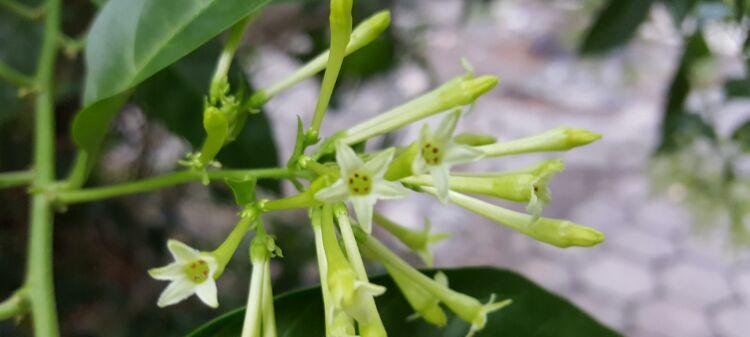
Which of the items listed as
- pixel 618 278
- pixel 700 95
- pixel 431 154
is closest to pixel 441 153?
pixel 431 154

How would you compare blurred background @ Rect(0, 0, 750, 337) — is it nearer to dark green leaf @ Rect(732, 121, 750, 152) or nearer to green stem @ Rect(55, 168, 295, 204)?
dark green leaf @ Rect(732, 121, 750, 152)

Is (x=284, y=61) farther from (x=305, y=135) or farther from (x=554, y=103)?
(x=554, y=103)

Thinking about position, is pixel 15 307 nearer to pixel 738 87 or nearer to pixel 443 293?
pixel 443 293

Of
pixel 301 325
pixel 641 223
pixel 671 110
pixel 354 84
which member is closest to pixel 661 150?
pixel 671 110

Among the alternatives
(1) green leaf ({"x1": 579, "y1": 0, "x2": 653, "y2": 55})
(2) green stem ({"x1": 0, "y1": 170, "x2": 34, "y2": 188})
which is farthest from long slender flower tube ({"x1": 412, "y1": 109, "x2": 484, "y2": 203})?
(1) green leaf ({"x1": 579, "y1": 0, "x2": 653, "y2": 55})

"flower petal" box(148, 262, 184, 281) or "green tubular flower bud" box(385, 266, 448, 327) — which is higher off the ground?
"flower petal" box(148, 262, 184, 281)

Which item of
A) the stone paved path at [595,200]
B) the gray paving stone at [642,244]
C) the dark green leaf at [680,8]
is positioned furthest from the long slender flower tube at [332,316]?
the gray paving stone at [642,244]

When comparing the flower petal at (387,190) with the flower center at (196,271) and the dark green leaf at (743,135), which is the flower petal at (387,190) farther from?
the dark green leaf at (743,135)
